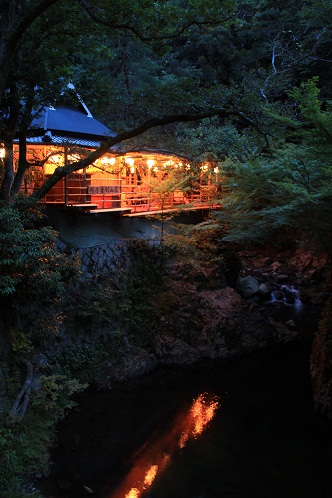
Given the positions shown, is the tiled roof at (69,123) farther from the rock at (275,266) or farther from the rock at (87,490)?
the rock at (275,266)

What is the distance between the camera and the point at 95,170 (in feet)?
55.6

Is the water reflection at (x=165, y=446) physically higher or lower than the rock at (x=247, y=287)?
lower

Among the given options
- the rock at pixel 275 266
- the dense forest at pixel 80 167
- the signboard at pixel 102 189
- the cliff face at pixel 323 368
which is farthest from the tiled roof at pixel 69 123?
the rock at pixel 275 266

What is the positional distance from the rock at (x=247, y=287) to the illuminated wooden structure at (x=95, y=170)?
4671 mm

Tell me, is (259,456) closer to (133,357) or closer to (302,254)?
(133,357)

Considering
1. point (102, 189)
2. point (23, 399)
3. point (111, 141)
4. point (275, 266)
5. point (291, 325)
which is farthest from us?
point (275, 266)

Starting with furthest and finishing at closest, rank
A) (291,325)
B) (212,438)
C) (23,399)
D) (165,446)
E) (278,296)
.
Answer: (278,296) < (291,325) < (212,438) < (165,446) < (23,399)

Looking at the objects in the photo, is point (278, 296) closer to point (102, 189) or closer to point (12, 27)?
point (102, 189)

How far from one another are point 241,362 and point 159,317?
3.45 metres

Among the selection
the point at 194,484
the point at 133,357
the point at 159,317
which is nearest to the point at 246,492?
the point at 194,484

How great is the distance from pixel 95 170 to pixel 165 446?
11.2 meters

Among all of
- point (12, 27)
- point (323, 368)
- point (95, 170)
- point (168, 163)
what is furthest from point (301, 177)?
point (95, 170)

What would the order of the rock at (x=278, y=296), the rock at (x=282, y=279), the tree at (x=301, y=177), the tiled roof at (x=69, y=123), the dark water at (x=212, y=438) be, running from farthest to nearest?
the rock at (x=282, y=279), the rock at (x=278, y=296), the tiled roof at (x=69, y=123), the tree at (x=301, y=177), the dark water at (x=212, y=438)

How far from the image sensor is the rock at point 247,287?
69.6ft
